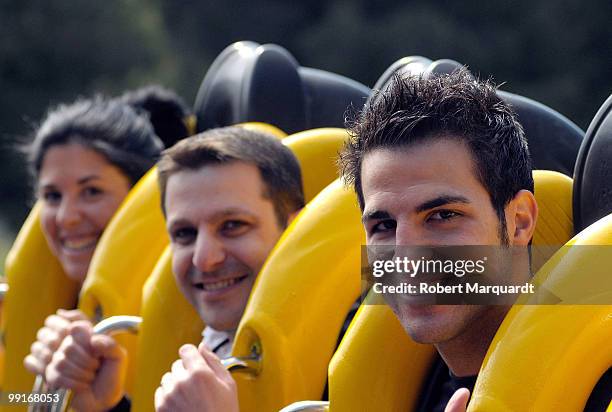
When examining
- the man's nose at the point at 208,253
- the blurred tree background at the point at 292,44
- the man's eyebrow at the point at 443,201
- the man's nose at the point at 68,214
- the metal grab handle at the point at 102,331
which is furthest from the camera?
the blurred tree background at the point at 292,44

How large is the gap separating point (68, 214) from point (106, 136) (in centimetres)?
18

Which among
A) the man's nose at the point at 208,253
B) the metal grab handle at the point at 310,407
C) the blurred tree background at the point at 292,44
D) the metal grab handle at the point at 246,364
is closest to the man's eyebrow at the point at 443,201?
the metal grab handle at the point at 310,407

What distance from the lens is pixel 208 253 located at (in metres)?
1.80

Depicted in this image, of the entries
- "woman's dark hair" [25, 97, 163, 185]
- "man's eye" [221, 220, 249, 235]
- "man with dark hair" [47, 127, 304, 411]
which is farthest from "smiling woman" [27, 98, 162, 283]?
"man's eye" [221, 220, 249, 235]

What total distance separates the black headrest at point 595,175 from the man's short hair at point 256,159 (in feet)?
1.77

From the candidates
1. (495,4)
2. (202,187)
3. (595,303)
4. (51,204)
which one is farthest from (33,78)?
(595,303)

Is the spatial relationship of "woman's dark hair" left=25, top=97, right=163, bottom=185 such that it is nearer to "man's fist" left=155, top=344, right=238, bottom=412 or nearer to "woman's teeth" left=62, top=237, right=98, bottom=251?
"woman's teeth" left=62, top=237, right=98, bottom=251

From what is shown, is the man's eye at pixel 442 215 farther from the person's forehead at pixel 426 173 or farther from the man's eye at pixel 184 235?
the man's eye at pixel 184 235

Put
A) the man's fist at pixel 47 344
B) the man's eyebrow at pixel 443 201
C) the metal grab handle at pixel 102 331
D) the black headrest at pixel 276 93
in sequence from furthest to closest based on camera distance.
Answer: the black headrest at pixel 276 93 < the man's fist at pixel 47 344 < the metal grab handle at pixel 102 331 < the man's eyebrow at pixel 443 201

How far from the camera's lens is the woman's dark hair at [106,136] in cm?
256

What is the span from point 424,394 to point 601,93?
956cm

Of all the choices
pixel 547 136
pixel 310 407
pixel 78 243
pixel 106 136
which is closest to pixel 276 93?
pixel 106 136

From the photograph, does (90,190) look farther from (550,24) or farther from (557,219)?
(550,24)

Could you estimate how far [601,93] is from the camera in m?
10.6
